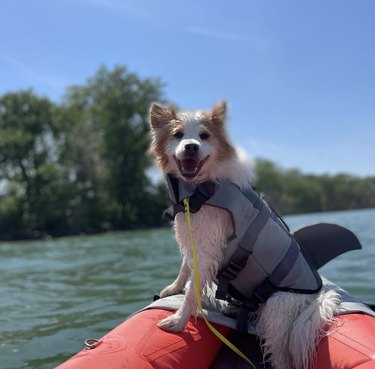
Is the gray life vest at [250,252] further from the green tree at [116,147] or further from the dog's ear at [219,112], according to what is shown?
the green tree at [116,147]

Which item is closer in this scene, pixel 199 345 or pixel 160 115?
pixel 199 345

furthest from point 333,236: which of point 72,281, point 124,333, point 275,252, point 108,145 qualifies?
point 108,145

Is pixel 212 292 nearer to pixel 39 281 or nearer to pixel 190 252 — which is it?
pixel 190 252

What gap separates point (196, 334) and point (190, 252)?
65 cm

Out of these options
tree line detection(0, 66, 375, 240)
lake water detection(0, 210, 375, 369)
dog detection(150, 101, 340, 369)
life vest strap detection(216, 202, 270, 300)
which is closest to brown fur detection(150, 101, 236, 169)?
dog detection(150, 101, 340, 369)

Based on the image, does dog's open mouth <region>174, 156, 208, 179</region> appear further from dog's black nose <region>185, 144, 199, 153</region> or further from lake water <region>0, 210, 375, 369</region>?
lake water <region>0, 210, 375, 369</region>

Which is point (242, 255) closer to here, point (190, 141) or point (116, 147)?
point (190, 141)

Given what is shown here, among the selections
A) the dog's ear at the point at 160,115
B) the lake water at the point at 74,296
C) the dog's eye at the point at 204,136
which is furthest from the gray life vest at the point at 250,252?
the lake water at the point at 74,296

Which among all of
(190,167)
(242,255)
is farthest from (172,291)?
(190,167)

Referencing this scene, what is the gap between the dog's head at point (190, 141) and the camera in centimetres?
348

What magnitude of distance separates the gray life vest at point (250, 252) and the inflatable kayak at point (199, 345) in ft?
0.93

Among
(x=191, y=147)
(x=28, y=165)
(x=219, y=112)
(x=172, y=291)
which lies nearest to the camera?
(x=191, y=147)

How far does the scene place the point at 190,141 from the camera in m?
3.42

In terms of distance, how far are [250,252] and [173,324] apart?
83 centimetres
